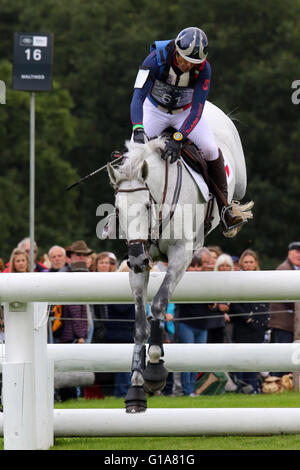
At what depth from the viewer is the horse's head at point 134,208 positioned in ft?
22.6

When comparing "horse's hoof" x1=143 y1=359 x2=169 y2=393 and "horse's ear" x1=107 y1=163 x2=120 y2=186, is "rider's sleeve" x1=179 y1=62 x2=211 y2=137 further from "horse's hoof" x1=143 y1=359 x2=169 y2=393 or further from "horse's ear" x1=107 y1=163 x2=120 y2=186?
"horse's hoof" x1=143 y1=359 x2=169 y2=393

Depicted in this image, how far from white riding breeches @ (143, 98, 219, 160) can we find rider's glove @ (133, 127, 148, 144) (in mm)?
451

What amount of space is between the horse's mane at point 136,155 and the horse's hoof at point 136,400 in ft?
4.80

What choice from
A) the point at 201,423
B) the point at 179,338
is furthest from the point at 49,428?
the point at 179,338

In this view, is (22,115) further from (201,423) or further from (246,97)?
(201,423)

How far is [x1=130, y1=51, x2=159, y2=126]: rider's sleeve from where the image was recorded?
7559mm

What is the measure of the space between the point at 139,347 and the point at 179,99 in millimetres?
2016

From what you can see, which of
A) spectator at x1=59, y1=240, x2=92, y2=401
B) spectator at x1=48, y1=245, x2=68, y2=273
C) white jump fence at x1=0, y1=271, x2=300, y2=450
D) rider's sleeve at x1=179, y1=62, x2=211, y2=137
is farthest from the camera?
spectator at x1=48, y1=245, x2=68, y2=273

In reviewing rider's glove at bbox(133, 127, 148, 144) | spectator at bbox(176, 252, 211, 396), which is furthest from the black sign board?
rider's glove at bbox(133, 127, 148, 144)

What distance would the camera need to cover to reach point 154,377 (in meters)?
6.82

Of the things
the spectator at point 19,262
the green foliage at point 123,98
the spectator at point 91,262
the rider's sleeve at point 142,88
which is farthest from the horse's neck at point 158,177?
the green foliage at point 123,98

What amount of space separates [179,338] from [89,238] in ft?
84.8

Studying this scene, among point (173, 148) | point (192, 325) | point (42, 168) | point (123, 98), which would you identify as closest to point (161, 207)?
point (173, 148)

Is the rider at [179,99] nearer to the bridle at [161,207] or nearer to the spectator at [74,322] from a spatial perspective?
the bridle at [161,207]
